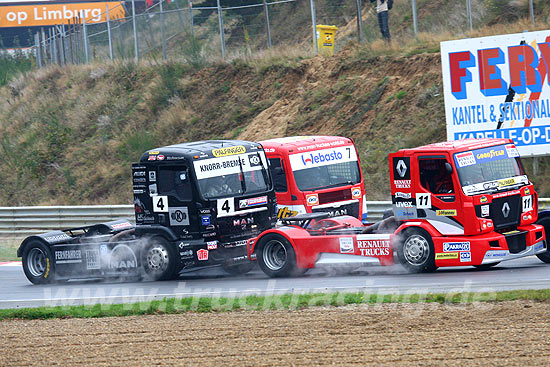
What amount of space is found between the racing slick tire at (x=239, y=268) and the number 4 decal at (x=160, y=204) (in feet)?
5.27

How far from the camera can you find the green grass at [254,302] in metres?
10.9

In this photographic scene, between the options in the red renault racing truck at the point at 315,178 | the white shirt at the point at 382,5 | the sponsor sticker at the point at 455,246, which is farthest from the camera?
the white shirt at the point at 382,5

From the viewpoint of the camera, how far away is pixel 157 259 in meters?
14.9

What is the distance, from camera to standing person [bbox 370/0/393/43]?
1043 inches

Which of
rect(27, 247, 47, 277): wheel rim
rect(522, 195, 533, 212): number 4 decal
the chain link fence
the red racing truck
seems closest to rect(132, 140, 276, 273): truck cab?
the red racing truck

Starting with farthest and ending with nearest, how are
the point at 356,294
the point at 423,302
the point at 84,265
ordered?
the point at 84,265 < the point at 356,294 < the point at 423,302

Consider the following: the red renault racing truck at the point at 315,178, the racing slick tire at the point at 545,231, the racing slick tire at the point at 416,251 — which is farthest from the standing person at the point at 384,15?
the racing slick tire at the point at 416,251

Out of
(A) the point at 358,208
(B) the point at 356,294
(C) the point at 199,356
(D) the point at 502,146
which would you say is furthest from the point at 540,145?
(C) the point at 199,356

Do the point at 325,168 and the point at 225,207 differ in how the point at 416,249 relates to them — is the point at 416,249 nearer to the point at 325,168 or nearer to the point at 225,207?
the point at 225,207

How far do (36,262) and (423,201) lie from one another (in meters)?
7.90

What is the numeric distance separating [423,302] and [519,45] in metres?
10.9

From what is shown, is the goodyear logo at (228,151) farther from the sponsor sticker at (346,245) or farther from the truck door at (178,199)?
the sponsor sticker at (346,245)

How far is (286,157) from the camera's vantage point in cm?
1681

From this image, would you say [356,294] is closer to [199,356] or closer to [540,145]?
[199,356]
